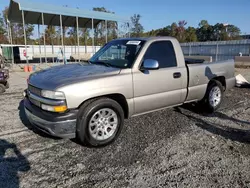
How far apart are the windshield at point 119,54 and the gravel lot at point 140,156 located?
137 cm

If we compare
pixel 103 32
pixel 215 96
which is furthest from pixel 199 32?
pixel 215 96

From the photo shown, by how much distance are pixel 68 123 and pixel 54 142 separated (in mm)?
829

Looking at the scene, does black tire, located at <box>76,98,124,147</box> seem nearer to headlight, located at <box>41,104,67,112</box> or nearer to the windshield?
headlight, located at <box>41,104,67,112</box>

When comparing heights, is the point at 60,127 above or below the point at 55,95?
below

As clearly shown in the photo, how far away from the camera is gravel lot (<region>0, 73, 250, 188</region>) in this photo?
2.78 m

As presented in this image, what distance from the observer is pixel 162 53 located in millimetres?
4426

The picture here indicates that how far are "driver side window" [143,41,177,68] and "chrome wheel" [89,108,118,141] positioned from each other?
132cm

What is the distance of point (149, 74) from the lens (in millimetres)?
4023

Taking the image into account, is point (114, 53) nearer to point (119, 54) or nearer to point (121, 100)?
point (119, 54)

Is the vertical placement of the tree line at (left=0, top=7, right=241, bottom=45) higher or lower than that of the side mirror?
higher

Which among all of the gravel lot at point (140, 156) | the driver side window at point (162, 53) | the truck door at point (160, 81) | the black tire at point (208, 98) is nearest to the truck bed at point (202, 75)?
the black tire at point (208, 98)

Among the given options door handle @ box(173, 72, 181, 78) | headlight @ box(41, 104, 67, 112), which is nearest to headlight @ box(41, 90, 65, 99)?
headlight @ box(41, 104, 67, 112)

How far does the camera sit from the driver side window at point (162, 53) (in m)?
4.23

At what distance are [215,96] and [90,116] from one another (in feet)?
11.8
